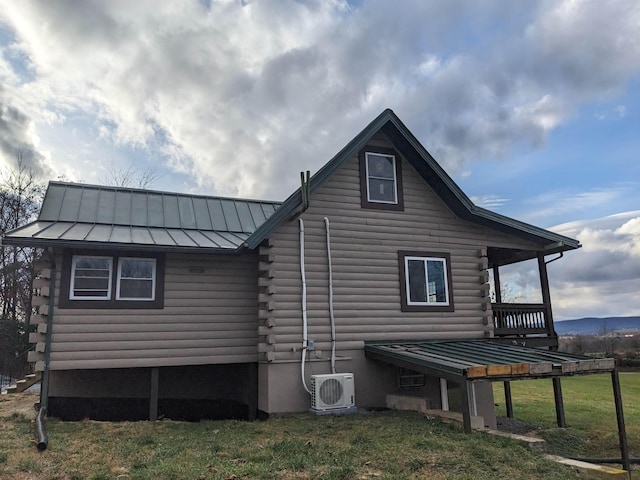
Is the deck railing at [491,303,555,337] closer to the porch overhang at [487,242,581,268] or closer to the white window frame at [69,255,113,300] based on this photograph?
the porch overhang at [487,242,581,268]

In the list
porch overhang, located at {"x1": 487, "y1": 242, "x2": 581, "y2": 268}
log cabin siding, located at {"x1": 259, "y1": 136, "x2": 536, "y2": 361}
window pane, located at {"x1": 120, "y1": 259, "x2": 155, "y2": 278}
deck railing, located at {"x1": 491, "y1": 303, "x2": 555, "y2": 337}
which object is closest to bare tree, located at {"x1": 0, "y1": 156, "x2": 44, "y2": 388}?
window pane, located at {"x1": 120, "y1": 259, "x2": 155, "y2": 278}

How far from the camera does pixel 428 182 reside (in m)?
12.0

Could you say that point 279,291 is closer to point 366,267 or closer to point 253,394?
point 366,267

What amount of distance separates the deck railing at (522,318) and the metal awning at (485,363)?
200 cm

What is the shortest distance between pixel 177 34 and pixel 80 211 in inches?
244

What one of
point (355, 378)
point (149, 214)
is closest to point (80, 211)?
point (149, 214)

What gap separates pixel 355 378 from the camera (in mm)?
10406

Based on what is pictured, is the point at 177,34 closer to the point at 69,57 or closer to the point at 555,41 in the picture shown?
the point at 69,57

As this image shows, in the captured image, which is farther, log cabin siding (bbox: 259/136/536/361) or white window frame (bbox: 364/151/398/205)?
white window frame (bbox: 364/151/398/205)

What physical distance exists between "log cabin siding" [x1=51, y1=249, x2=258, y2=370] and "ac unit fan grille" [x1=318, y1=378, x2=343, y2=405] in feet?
6.29

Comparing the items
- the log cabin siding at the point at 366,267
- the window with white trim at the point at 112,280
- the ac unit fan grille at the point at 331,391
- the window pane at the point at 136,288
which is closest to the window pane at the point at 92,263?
the window with white trim at the point at 112,280

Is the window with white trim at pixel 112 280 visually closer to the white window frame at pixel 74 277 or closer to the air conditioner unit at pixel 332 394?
the white window frame at pixel 74 277

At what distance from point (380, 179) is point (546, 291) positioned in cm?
539

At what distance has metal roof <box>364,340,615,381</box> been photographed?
26.1 ft
